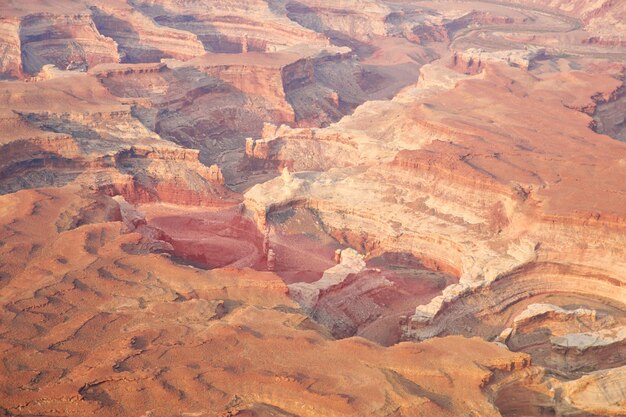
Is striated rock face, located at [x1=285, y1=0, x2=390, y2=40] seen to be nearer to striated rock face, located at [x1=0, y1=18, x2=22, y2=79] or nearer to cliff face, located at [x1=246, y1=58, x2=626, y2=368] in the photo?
striated rock face, located at [x1=0, y1=18, x2=22, y2=79]

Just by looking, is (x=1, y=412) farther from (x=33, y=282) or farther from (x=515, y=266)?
(x=515, y=266)

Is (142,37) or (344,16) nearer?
(142,37)

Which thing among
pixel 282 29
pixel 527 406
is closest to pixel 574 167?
pixel 527 406

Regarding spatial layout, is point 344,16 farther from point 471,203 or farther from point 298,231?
point 471,203

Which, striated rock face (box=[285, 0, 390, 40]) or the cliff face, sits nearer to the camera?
the cliff face

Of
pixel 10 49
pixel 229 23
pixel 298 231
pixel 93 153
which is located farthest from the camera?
pixel 229 23

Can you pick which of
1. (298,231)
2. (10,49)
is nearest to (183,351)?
(298,231)

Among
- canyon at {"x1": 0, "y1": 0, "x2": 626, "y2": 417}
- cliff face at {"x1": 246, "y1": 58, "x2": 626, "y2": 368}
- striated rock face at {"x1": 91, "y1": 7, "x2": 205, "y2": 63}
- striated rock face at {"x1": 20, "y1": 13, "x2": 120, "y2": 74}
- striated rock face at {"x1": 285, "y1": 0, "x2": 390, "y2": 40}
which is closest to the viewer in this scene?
canyon at {"x1": 0, "y1": 0, "x2": 626, "y2": 417}

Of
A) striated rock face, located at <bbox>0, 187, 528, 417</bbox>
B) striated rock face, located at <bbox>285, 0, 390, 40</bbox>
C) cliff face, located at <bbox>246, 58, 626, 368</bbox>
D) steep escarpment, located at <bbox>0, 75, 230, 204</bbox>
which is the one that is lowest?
striated rock face, located at <bbox>285, 0, 390, 40</bbox>

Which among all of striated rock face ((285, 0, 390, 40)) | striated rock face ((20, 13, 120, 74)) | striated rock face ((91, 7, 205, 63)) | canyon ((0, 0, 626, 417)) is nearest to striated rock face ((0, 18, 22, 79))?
canyon ((0, 0, 626, 417))

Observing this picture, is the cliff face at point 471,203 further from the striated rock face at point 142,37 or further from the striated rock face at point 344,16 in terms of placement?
the striated rock face at point 344,16
